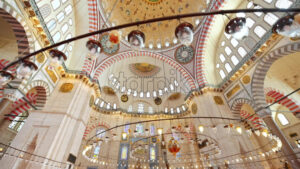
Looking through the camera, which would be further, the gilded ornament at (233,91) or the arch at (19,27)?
the gilded ornament at (233,91)

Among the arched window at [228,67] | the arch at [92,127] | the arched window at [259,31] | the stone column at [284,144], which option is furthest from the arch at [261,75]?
the arch at [92,127]

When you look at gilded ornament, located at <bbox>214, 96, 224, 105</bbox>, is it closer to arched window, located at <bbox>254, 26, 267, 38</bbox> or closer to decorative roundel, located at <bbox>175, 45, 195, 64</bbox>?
decorative roundel, located at <bbox>175, 45, 195, 64</bbox>

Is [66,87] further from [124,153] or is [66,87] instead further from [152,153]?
[152,153]

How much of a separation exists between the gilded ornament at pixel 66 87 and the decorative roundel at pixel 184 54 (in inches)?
367

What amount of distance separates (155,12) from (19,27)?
11.1m

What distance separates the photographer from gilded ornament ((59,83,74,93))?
877cm

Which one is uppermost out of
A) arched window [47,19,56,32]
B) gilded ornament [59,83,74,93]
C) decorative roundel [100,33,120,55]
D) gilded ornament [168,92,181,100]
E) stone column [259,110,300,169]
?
decorative roundel [100,33,120,55]

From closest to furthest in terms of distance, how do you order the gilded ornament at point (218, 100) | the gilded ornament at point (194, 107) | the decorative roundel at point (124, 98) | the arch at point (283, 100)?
the arch at point (283, 100)
the gilded ornament at point (218, 100)
the gilded ornament at point (194, 107)
the decorative roundel at point (124, 98)

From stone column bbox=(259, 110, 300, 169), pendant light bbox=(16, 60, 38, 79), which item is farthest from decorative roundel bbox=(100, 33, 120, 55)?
stone column bbox=(259, 110, 300, 169)

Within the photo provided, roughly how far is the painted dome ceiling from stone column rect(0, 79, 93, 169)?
739 cm

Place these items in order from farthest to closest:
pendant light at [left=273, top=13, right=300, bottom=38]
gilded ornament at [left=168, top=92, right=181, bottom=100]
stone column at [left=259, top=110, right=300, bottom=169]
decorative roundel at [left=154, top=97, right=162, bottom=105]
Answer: gilded ornament at [left=168, top=92, right=181, bottom=100], decorative roundel at [left=154, top=97, right=162, bottom=105], stone column at [left=259, top=110, right=300, bottom=169], pendant light at [left=273, top=13, right=300, bottom=38]

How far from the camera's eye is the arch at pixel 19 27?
17.5 ft

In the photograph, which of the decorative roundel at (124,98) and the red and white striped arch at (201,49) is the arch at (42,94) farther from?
the red and white striped arch at (201,49)

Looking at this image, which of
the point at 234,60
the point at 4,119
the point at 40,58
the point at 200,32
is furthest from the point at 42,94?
the point at 234,60
